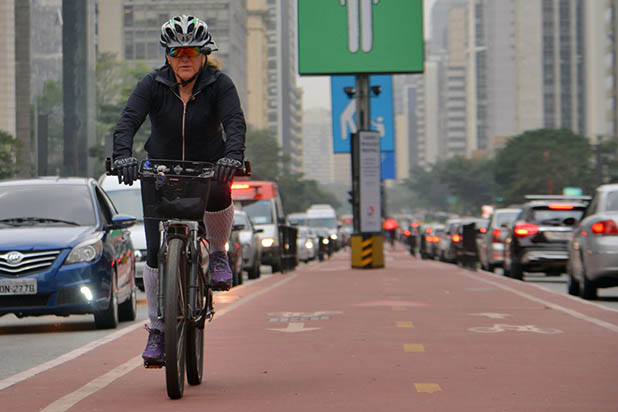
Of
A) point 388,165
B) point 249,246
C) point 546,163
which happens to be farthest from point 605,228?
point 546,163

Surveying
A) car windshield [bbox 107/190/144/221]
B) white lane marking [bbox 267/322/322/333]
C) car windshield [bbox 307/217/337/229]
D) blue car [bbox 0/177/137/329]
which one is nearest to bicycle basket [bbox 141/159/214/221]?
white lane marking [bbox 267/322/322/333]

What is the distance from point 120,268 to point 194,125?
6.79 metres

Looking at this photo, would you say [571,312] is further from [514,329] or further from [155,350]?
[155,350]

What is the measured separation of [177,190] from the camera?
25.1 feet

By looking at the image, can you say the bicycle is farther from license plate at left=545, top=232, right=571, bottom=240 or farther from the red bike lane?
license plate at left=545, top=232, right=571, bottom=240

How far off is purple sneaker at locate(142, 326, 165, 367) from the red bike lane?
0.23 metres

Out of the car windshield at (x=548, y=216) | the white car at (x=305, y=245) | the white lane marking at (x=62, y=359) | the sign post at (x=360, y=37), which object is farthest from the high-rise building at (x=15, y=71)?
the white lane marking at (x=62, y=359)

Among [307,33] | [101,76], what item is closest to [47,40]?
[101,76]

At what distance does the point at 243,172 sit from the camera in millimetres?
8055

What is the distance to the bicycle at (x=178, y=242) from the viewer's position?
7371 mm

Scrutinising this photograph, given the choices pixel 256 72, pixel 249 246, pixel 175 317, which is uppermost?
pixel 256 72

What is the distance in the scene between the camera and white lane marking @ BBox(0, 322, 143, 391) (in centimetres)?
904

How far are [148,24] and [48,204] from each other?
126 metres

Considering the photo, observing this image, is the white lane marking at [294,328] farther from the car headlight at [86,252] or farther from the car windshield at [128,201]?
the car windshield at [128,201]
